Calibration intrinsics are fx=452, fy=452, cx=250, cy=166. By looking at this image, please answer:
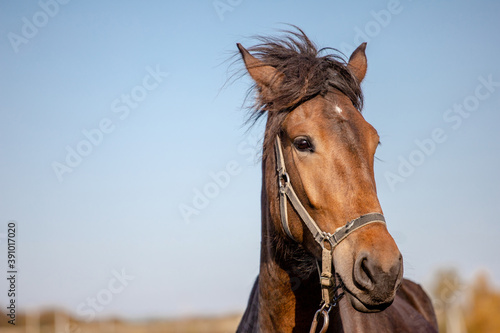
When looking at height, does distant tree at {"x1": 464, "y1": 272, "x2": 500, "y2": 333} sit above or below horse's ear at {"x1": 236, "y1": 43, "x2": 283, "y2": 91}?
below

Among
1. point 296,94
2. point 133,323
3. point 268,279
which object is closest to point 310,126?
point 296,94

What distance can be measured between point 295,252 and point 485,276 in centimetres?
2904

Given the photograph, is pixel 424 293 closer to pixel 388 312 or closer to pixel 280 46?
pixel 388 312

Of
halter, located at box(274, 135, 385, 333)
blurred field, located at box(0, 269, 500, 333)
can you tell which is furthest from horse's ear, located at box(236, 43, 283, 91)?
blurred field, located at box(0, 269, 500, 333)

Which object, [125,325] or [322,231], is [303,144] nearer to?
[322,231]

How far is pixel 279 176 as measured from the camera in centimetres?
302

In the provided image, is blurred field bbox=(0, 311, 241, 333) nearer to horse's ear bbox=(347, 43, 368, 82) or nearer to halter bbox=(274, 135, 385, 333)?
horse's ear bbox=(347, 43, 368, 82)

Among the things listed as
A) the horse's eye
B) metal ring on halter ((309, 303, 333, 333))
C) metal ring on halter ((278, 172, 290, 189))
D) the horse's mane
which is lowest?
metal ring on halter ((309, 303, 333, 333))

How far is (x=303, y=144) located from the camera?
9.38ft

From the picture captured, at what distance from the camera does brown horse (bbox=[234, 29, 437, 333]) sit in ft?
7.92

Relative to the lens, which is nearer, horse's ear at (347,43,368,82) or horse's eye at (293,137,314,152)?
horse's eye at (293,137,314,152)

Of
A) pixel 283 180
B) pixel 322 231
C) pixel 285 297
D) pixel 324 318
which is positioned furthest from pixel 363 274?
pixel 283 180

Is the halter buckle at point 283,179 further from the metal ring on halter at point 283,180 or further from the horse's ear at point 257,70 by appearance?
the horse's ear at point 257,70

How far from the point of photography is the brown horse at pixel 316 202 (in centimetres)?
241
